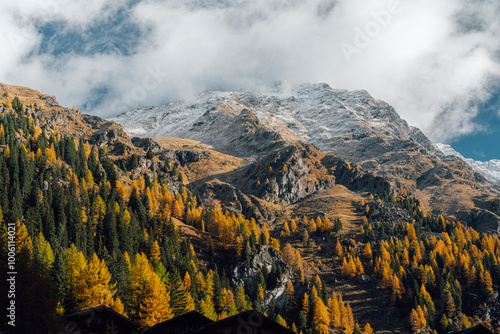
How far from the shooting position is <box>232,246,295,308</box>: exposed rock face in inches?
4692

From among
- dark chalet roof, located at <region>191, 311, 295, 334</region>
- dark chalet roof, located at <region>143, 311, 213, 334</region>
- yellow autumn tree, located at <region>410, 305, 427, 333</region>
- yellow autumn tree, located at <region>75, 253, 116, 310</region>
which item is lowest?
yellow autumn tree, located at <region>410, 305, 427, 333</region>

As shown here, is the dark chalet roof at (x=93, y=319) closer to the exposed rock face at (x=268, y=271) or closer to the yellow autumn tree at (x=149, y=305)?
the yellow autumn tree at (x=149, y=305)

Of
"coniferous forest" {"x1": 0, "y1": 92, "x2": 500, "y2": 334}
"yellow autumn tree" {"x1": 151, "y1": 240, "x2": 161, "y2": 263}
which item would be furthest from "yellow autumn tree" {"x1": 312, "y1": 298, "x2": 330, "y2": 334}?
"yellow autumn tree" {"x1": 151, "y1": 240, "x2": 161, "y2": 263}

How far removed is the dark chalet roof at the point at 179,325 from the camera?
41344 millimetres

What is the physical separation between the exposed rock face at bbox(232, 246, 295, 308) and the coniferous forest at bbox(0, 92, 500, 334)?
25.2 inches

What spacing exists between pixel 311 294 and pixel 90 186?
8079cm

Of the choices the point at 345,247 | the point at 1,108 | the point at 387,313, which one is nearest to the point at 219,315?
the point at 387,313

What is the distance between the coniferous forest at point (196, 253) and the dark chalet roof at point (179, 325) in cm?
1582

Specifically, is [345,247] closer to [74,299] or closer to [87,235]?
[87,235]

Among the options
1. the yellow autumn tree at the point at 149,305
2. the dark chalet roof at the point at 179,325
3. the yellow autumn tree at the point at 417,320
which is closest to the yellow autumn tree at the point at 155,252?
the yellow autumn tree at the point at 149,305

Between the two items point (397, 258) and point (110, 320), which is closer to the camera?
point (110, 320)

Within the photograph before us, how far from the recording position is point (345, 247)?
165250mm

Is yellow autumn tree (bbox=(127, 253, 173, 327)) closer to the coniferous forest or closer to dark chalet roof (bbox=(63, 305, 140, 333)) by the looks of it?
the coniferous forest

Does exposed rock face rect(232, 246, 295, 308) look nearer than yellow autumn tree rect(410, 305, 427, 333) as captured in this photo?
No
